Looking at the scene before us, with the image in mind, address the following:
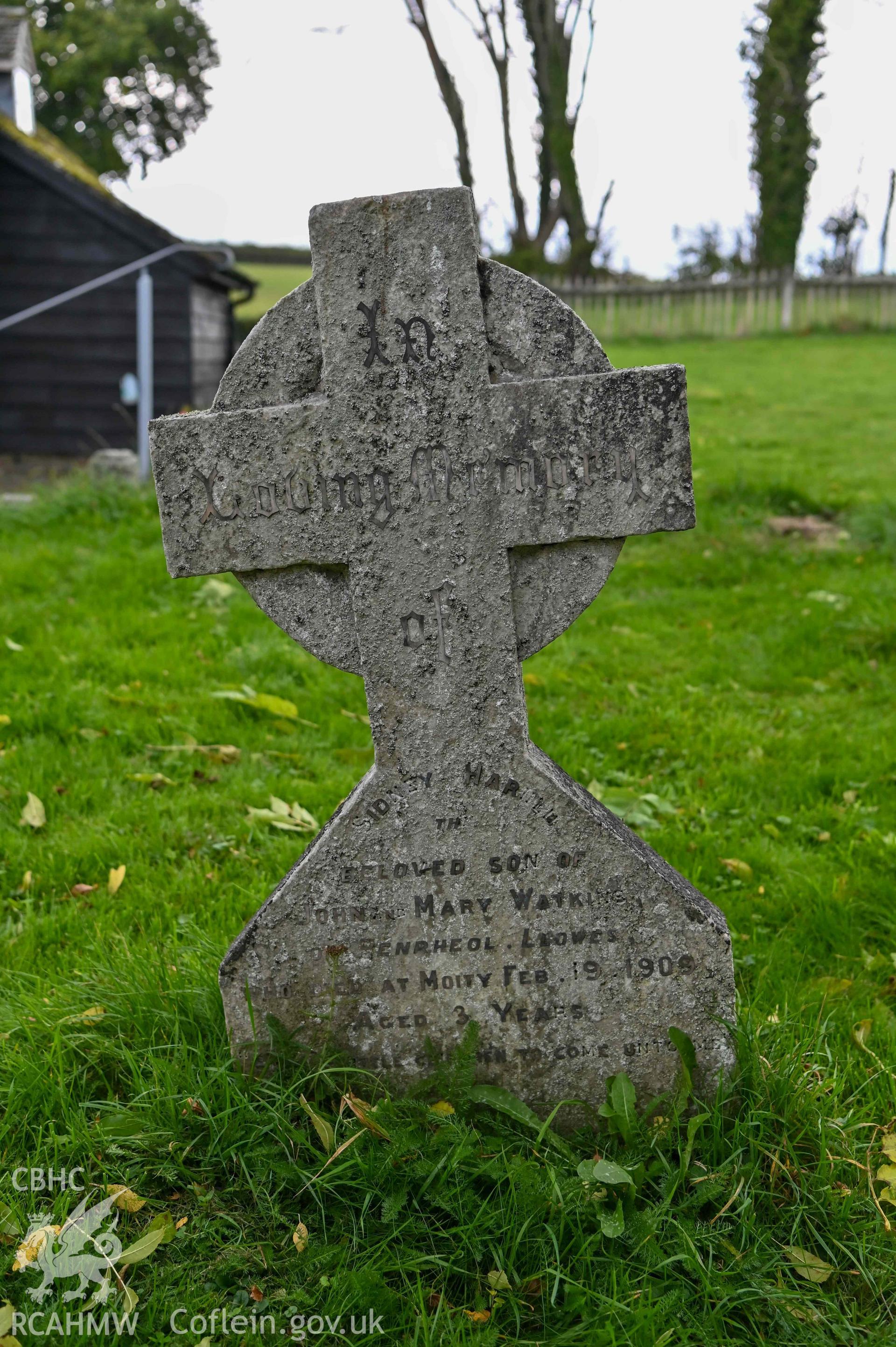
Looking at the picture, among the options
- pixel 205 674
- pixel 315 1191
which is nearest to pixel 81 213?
pixel 205 674

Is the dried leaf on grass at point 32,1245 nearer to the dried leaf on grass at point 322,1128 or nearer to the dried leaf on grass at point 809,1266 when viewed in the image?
the dried leaf on grass at point 322,1128

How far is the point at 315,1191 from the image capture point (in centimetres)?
214

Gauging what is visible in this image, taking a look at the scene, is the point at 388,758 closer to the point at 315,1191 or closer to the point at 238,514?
the point at 238,514

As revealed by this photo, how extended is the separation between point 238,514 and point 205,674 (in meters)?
2.91

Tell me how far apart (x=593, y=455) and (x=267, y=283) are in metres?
32.2

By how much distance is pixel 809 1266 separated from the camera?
80.3 inches

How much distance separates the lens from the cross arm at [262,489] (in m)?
2.30

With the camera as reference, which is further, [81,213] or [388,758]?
[81,213]

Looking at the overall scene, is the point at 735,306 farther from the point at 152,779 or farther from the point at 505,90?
the point at 152,779

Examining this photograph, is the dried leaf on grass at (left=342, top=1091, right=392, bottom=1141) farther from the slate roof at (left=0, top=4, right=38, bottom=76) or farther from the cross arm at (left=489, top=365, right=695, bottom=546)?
the slate roof at (left=0, top=4, right=38, bottom=76)

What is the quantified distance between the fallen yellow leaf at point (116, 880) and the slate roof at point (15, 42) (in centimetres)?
1311

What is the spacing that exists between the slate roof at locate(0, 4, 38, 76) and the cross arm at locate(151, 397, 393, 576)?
44.0 ft

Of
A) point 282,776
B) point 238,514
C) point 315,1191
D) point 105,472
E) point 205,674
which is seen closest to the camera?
point 315,1191

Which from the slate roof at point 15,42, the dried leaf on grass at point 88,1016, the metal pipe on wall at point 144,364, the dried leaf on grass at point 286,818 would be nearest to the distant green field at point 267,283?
the slate roof at point 15,42
